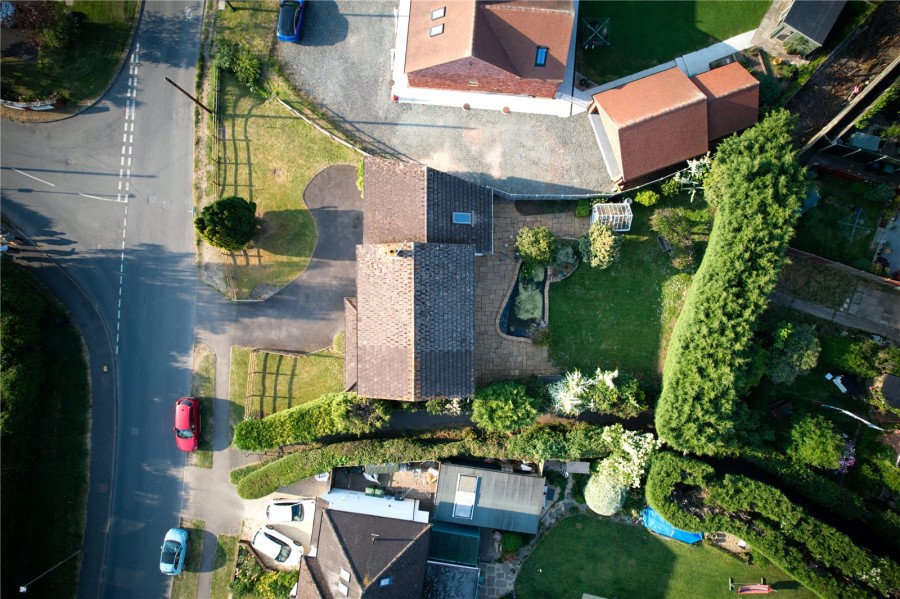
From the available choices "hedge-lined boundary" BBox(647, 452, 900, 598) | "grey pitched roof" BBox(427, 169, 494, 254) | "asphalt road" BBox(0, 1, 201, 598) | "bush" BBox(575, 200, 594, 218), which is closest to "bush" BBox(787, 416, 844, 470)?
"hedge-lined boundary" BBox(647, 452, 900, 598)

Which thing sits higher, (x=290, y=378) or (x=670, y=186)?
(x=670, y=186)

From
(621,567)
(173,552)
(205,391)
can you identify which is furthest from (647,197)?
(173,552)

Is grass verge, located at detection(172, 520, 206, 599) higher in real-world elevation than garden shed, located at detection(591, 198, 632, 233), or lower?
lower

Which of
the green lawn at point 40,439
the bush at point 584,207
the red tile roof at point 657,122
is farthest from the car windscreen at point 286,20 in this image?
the green lawn at point 40,439

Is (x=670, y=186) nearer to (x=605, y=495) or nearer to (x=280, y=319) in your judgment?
(x=605, y=495)

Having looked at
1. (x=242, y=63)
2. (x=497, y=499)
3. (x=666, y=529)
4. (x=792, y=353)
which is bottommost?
(x=666, y=529)

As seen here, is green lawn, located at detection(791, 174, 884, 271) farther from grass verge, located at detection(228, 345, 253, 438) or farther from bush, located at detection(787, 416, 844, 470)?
grass verge, located at detection(228, 345, 253, 438)

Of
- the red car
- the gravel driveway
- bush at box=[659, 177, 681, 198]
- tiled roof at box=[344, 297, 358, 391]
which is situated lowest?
the red car
